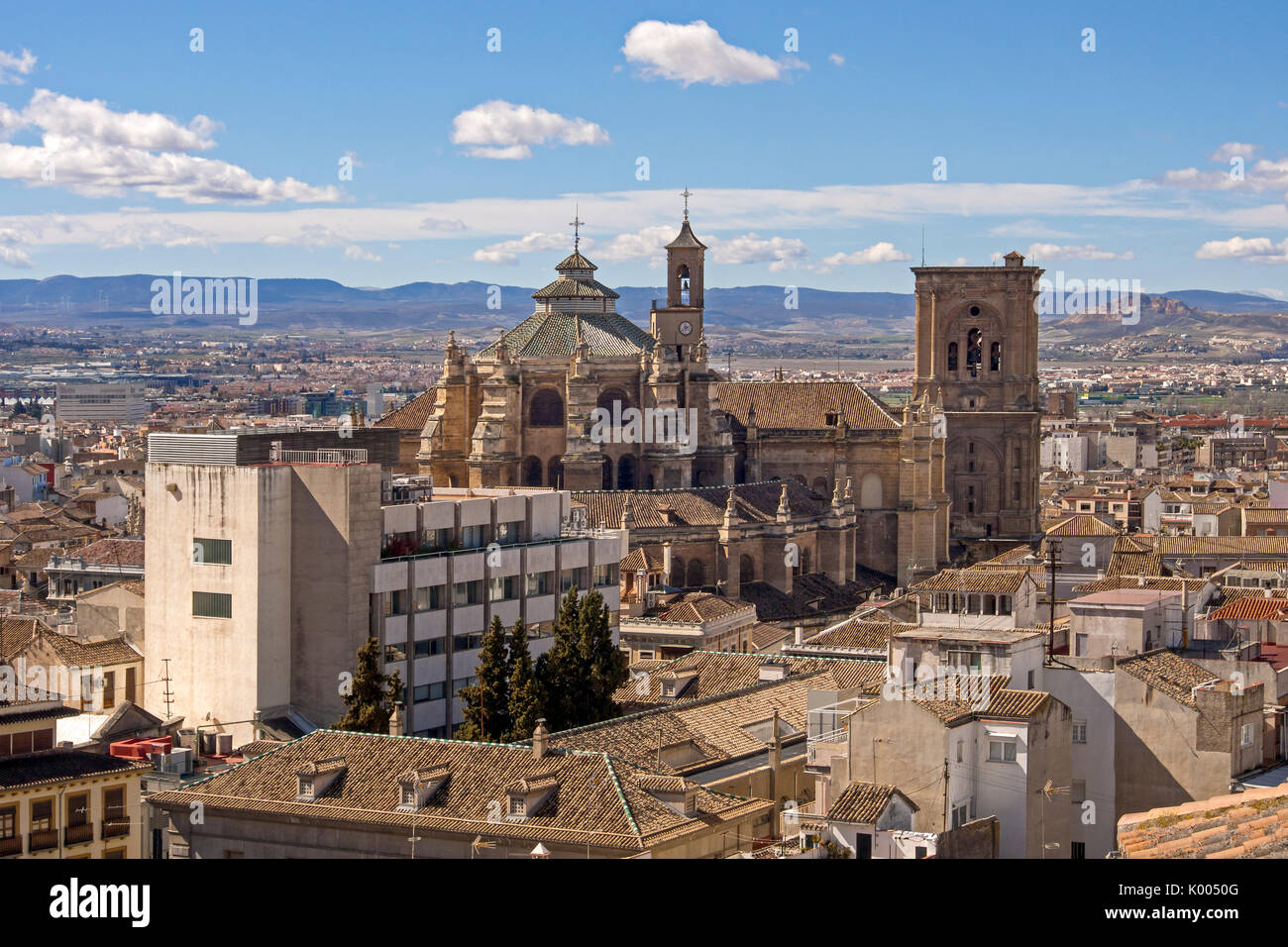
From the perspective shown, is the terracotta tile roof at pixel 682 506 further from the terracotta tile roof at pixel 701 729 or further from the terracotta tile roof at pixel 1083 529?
the terracotta tile roof at pixel 701 729

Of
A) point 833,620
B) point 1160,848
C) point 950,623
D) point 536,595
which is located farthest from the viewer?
A: point 833,620

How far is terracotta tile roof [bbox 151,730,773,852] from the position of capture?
34.1 meters

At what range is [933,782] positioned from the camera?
33594mm

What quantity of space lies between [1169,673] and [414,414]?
6639cm

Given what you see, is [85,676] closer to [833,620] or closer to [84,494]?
[833,620]

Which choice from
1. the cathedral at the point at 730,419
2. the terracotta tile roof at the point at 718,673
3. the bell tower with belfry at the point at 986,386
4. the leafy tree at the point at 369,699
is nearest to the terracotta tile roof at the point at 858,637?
the terracotta tile roof at the point at 718,673

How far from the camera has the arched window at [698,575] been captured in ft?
A: 289

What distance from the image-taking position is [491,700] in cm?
4628

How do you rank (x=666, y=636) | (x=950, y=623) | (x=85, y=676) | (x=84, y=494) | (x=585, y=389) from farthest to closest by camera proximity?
(x=84, y=494) → (x=585, y=389) → (x=666, y=636) → (x=85, y=676) → (x=950, y=623)

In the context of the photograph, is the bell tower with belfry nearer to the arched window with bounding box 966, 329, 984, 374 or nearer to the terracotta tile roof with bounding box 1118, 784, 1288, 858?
the arched window with bounding box 966, 329, 984, 374

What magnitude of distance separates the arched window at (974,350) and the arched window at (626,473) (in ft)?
88.5
